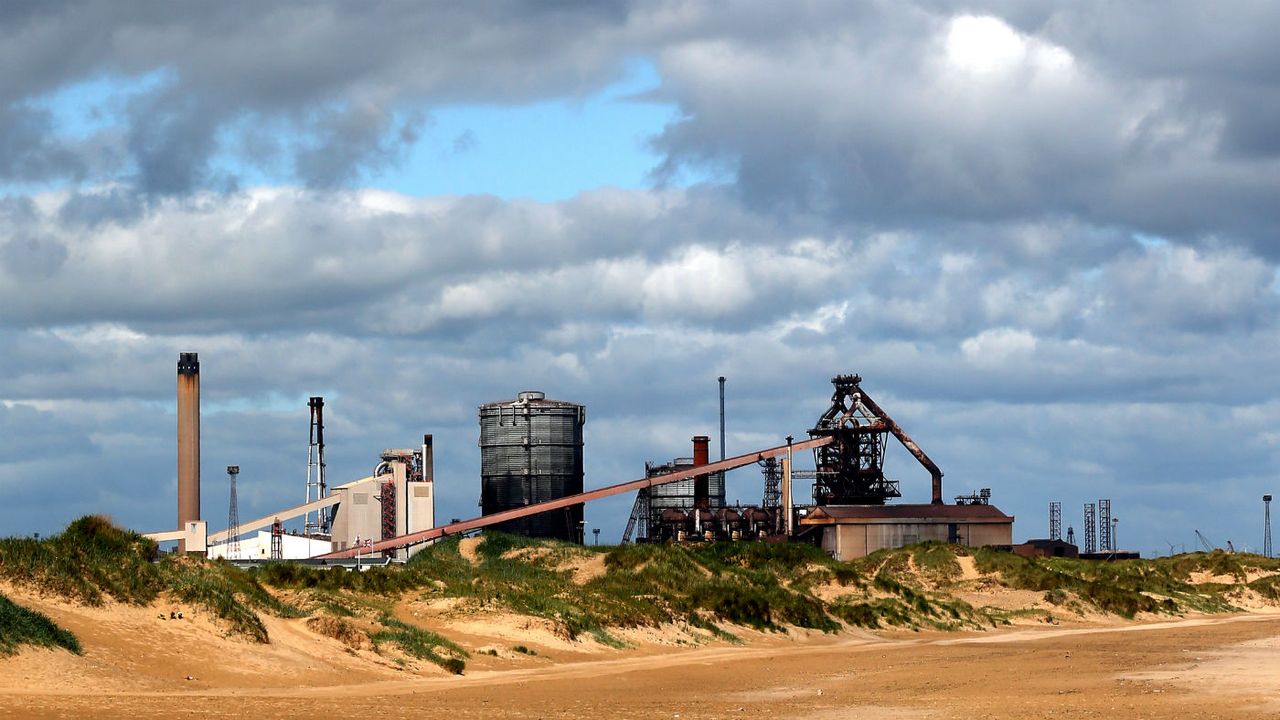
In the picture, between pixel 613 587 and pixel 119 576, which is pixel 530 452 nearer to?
pixel 613 587

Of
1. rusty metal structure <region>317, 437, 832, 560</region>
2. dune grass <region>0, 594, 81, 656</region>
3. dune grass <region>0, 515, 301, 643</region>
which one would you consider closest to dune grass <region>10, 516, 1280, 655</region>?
dune grass <region>0, 515, 301, 643</region>

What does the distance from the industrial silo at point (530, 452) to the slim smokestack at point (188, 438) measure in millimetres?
28870

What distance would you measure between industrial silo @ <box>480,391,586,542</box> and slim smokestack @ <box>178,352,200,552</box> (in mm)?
28870

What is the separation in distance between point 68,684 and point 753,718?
49.0ft

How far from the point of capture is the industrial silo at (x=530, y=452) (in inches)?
5039

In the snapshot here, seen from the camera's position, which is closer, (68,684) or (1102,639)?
(68,684)

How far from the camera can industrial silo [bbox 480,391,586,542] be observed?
128m

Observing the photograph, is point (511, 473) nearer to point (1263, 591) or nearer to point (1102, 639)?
point (1263, 591)

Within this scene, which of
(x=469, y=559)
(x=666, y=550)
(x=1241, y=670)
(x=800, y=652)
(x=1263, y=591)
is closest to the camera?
(x=1241, y=670)

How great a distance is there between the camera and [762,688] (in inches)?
1654

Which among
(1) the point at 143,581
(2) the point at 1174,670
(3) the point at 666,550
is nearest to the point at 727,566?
(3) the point at 666,550

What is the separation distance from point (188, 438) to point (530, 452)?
105 feet

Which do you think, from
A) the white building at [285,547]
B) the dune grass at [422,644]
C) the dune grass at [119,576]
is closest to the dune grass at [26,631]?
the dune grass at [119,576]

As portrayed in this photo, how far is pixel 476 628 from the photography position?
51219 mm
